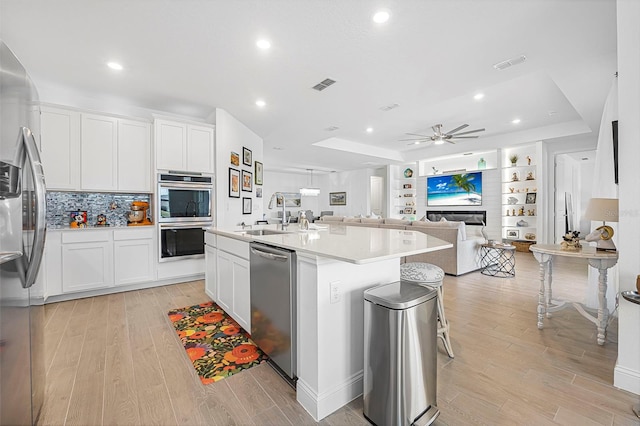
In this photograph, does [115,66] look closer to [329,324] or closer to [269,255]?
[269,255]

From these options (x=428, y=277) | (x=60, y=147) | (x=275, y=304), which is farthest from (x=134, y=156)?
(x=428, y=277)

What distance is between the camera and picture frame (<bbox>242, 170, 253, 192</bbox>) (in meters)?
→ 5.19

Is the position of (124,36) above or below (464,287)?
above

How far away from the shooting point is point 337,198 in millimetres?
12086

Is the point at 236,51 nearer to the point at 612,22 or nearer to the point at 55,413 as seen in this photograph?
the point at 55,413

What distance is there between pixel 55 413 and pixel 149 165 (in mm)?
3361

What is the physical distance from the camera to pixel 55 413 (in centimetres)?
154

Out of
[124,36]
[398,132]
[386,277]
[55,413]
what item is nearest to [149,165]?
[124,36]

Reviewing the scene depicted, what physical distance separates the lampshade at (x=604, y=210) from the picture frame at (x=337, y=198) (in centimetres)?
961

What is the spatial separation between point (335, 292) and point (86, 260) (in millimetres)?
3717

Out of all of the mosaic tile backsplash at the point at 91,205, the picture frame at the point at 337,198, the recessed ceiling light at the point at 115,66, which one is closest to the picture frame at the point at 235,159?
the mosaic tile backsplash at the point at 91,205

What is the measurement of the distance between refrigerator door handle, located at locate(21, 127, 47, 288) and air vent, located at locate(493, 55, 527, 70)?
4.10 m

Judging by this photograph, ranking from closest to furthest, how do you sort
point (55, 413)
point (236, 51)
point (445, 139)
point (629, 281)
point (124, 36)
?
point (55, 413)
point (629, 281)
point (124, 36)
point (236, 51)
point (445, 139)

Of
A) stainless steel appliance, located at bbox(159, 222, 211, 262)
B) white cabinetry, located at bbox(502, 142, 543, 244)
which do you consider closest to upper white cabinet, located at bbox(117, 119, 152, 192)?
stainless steel appliance, located at bbox(159, 222, 211, 262)
